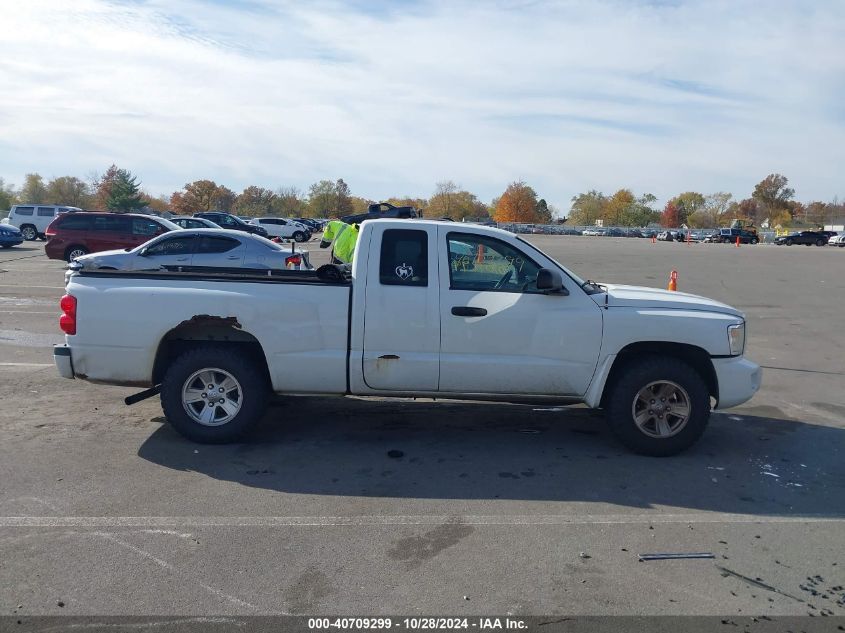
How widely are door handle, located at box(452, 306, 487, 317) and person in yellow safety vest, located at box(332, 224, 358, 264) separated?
1.83 m

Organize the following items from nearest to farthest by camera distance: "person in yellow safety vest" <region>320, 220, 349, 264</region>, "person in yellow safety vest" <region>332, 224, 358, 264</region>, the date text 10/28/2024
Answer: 1. the date text 10/28/2024
2. "person in yellow safety vest" <region>332, 224, 358, 264</region>
3. "person in yellow safety vest" <region>320, 220, 349, 264</region>

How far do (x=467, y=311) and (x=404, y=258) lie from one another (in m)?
0.71

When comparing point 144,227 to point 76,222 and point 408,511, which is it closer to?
point 76,222

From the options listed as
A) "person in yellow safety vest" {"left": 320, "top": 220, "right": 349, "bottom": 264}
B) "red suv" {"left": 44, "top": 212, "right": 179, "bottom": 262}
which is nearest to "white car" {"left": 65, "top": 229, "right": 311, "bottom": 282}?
"person in yellow safety vest" {"left": 320, "top": 220, "right": 349, "bottom": 264}

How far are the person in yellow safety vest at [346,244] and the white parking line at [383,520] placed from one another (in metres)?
3.28

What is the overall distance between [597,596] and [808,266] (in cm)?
3260

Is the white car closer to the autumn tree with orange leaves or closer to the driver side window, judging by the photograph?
the driver side window

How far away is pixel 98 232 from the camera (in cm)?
2239

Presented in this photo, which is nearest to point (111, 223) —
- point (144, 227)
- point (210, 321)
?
point (144, 227)

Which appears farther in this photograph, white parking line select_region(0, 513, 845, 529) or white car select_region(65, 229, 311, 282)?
white car select_region(65, 229, 311, 282)

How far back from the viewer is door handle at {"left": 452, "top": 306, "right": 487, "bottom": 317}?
6.03 m

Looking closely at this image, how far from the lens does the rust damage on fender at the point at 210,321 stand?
6.05 m

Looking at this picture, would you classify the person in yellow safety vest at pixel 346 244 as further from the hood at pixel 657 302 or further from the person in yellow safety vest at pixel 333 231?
the hood at pixel 657 302

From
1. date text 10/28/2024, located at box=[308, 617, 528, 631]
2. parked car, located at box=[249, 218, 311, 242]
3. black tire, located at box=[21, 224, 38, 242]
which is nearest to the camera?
date text 10/28/2024, located at box=[308, 617, 528, 631]
